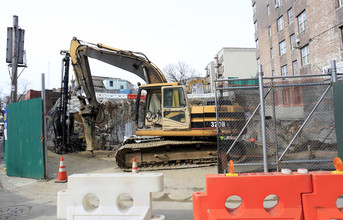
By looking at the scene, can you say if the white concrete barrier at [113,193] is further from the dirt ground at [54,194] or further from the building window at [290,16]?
the building window at [290,16]

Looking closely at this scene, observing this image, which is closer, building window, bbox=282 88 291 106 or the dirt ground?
the dirt ground

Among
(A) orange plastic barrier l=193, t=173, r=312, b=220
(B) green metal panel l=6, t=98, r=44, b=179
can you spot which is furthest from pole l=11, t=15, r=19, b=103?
(A) orange plastic barrier l=193, t=173, r=312, b=220

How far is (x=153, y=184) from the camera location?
3293mm

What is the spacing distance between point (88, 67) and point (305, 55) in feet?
60.4

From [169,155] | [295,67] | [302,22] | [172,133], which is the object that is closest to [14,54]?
[172,133]

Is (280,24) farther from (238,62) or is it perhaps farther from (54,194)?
(238,62)

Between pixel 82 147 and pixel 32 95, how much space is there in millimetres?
21959

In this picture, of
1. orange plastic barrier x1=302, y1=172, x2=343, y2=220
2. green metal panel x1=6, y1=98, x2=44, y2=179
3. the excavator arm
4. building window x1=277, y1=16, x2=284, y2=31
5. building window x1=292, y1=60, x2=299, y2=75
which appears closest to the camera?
orange plastic barrier x1=302, y1=172, x2=343, y2=220

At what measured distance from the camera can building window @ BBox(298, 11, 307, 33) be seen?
19.9 meters

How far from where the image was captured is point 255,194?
10.8 feet

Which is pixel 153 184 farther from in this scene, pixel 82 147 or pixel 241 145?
pixel 82 147

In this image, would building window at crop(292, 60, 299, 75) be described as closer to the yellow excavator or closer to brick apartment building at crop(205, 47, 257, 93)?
the yellow excavator

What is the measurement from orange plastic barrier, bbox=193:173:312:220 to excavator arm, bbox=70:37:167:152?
246 inches

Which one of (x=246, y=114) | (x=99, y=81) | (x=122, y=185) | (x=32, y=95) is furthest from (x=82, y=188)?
(x=99, y=81)
